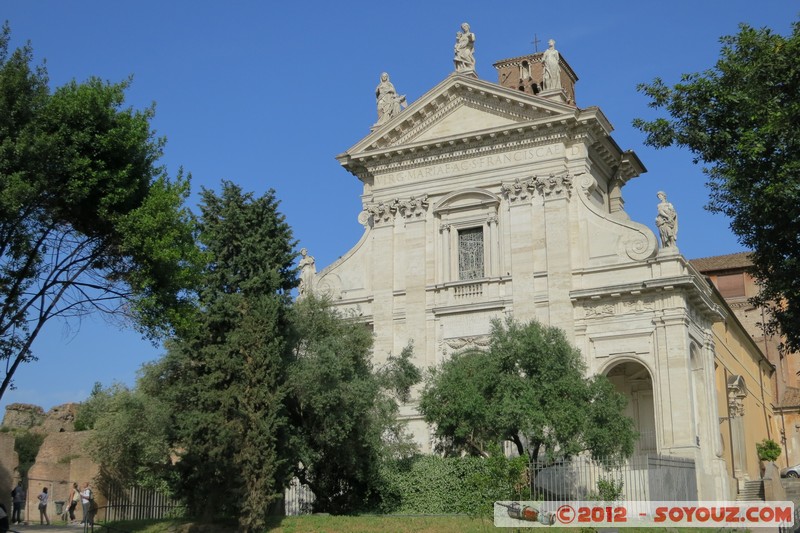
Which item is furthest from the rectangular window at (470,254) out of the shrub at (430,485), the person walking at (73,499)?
the person walking at (73,499)

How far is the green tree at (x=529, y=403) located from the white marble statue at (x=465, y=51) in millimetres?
12388

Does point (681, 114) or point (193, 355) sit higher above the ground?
point (681, 114)

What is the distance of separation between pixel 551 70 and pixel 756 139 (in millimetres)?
18709

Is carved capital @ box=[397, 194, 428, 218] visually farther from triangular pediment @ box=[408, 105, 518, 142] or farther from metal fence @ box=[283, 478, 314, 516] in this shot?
metal fence @ box=[283, 478, 314, 516]

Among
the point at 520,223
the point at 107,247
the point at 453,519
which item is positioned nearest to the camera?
the point at 107,247

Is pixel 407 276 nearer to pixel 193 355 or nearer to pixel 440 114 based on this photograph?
pixel 440 114

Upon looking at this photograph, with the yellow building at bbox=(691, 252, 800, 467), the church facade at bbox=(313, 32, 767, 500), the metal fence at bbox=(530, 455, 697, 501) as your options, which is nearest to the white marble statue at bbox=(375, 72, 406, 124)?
the church facade at bbox=(313, 32, 767, 500)

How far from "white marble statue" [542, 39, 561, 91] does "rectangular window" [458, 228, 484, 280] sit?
19.7 feet

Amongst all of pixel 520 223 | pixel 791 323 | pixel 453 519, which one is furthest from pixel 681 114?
pixel 520 223

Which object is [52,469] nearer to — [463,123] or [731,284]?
[463,123]

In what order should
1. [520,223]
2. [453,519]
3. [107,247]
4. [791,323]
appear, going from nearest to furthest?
[791,323] < [107,247] < [453,519] < [520,223]

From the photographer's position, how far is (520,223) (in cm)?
3503

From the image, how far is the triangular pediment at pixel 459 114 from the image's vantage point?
1388 inches

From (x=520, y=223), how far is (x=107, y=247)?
17296 millimetres
